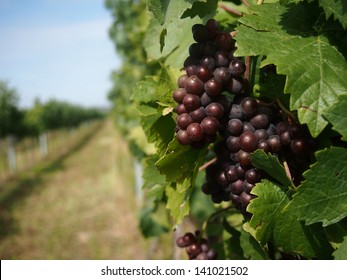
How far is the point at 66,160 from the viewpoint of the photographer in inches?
1093

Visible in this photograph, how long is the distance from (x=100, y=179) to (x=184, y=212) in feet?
65.7

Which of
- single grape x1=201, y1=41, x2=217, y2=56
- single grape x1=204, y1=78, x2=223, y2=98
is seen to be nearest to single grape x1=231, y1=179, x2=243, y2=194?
single grape x1=204, y1=78, x2=223, y2=98

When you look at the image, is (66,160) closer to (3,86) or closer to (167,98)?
(3,86)

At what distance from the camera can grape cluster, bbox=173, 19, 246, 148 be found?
1.30m

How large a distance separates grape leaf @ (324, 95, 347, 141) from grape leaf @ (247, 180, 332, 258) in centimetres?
31

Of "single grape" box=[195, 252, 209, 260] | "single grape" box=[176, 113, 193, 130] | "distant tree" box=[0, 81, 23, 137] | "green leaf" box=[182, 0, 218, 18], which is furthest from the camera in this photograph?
"distant tree" box=[0, 81, 23, 137]

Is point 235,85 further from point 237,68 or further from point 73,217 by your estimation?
point 73,217

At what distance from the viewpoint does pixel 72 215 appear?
591 inches

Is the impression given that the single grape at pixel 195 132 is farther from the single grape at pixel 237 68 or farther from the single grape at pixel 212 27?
the single grape at pixel 212 27

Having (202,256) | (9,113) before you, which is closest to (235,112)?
(202,256)

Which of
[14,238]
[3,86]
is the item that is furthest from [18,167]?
[14,238]

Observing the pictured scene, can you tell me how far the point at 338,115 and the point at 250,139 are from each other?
287mm

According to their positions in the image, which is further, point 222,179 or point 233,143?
point 222,179

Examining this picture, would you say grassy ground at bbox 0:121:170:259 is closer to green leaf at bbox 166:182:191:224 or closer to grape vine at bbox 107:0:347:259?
green leaf at bbox 166:182:191:224
